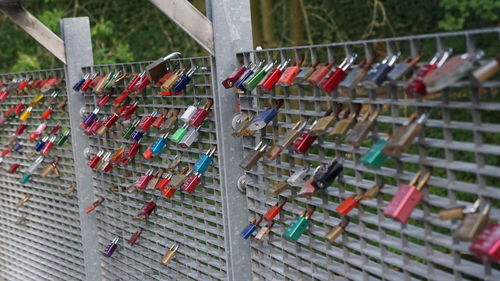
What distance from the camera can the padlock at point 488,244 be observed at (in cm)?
195

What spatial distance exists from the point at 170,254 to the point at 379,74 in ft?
6.78

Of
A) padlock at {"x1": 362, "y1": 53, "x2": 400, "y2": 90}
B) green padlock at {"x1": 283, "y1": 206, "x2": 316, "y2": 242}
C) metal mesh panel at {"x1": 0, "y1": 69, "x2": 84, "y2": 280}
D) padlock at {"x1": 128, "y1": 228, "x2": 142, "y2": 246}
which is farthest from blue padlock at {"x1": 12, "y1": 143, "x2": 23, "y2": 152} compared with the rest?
padlock at {"x1": 362, "y1": 53, "x2": 400, "y2": 90}

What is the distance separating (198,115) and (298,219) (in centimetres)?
85

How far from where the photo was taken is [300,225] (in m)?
2.96

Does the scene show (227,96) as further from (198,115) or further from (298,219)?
(298,219)

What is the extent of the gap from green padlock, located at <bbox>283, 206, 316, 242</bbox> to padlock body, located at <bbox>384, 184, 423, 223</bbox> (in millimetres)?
699

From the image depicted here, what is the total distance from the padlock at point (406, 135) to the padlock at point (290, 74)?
66cm

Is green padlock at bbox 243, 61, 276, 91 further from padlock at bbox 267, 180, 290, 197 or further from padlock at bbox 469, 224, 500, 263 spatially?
padlock at bbox 469, 224, 500, 263

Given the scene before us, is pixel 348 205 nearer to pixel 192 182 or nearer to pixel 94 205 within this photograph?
pixel 192 182

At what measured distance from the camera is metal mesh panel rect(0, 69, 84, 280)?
571 centimetres

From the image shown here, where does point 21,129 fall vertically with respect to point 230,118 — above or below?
above

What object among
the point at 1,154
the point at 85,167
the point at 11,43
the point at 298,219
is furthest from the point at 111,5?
the point at 298,219

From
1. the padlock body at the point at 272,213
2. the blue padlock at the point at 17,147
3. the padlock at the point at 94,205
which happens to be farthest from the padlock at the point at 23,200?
the padlock body at the point at 272,213

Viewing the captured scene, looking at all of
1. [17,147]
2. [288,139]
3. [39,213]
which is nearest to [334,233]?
[288,139]
